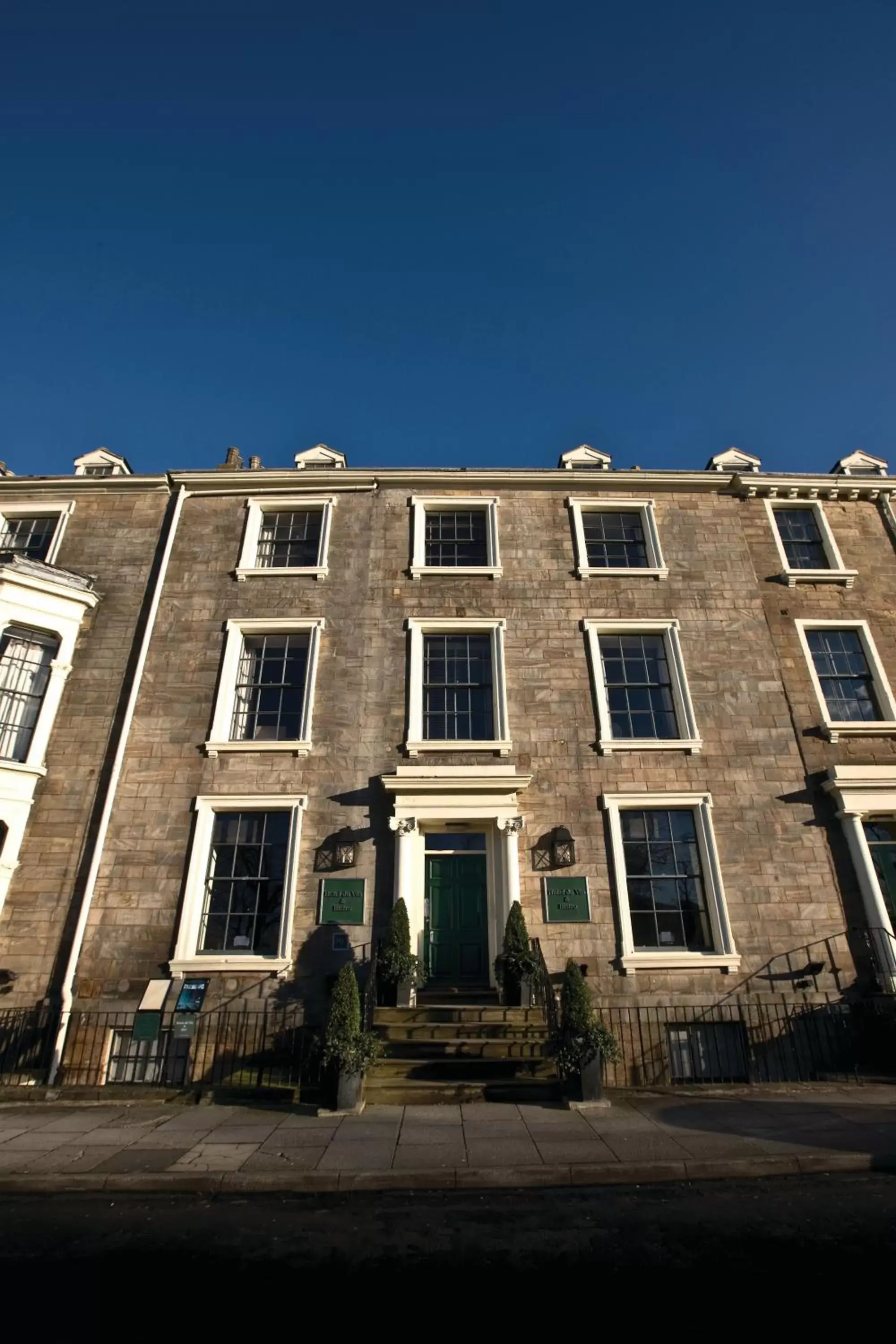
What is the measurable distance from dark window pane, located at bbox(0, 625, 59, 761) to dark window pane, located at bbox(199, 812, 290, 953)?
4.29m

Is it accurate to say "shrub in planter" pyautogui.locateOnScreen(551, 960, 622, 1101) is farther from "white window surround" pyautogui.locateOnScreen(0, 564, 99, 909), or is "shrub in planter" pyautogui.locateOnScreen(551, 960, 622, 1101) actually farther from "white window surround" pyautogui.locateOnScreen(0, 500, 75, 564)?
"white window surround" pyautogui.locateOnScreen(0, 500, 75, 564)

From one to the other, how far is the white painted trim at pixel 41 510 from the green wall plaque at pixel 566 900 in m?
13.6

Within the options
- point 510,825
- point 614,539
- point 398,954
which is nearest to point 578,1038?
point 398,954

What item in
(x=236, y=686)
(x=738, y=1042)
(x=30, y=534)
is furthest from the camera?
(x=30, y=534)

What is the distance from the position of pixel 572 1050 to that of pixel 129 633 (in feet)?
38.5

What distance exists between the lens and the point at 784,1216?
18.5 ft

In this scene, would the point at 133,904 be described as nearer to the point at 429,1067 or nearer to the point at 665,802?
the point at 429,1067

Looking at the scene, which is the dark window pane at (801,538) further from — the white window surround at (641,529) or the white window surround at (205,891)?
the white window surround at (205,891)

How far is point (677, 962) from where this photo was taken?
1173 cm

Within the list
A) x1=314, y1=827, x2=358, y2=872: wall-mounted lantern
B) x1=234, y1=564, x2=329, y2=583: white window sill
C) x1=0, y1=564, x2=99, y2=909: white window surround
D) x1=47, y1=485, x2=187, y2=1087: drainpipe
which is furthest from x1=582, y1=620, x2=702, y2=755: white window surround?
x1=0, y1=564, x2=99, y2=909: white window surround

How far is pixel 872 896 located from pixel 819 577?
7232 mm

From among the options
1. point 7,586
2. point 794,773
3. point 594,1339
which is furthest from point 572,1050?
point 7,586

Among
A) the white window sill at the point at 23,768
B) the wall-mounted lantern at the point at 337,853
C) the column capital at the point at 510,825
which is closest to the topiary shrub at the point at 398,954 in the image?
the wall-mounted lantern at the point at 337,853

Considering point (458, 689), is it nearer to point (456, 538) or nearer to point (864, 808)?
point (456, 538)
